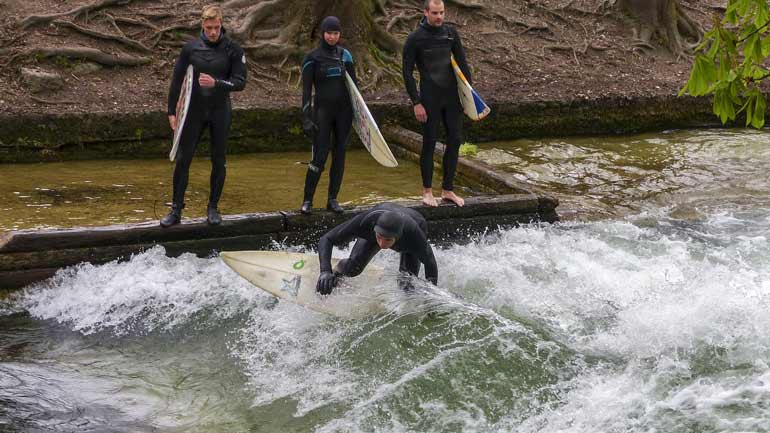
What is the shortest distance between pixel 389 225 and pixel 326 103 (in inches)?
88.2

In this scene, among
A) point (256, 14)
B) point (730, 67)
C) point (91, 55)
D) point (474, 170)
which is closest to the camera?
point (730, 67)

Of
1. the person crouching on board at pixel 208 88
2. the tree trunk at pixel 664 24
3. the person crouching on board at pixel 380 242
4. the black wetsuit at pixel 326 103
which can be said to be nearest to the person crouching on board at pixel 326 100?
the black wetsuit at pixel 326 103

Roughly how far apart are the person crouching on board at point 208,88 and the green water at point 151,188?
1.02m

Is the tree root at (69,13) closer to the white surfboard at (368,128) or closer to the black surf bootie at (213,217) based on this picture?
the black surf bootie at (213,217)

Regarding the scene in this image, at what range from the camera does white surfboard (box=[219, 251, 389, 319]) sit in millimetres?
7723

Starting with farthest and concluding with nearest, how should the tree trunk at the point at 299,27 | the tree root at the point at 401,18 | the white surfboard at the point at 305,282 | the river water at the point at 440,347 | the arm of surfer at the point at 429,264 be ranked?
1. the tree root at the point at 401,18
2. the tree trunk at the point at 299,27
3. the white surfboard at the point at 305,282
4. the arm of surfer at the point at 429,264
5. the river water at the point at 440,347

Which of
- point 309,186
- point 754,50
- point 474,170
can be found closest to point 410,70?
point 309,186

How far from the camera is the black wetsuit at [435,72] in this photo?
9242 millimetres

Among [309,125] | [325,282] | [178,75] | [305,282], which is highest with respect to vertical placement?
[178,75]

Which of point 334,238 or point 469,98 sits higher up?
point 469,98

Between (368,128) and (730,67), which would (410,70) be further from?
(730,67)

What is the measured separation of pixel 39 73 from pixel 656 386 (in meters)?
9.40

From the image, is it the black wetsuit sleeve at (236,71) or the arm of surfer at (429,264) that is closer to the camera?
the arm of surfer at (429,264)

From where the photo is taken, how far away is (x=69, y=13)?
45.3 ft
